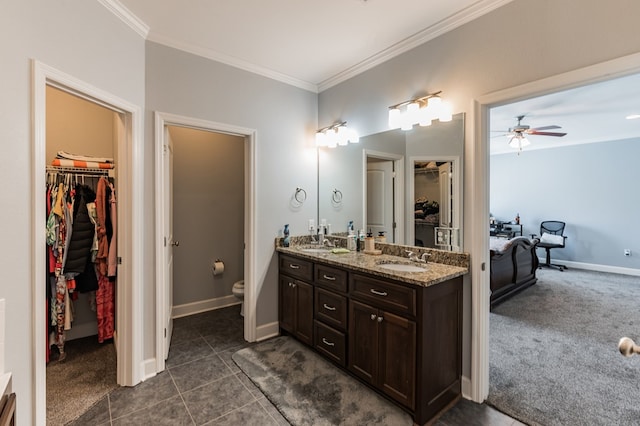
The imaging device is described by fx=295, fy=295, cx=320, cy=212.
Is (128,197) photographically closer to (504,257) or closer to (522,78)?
(522,78)

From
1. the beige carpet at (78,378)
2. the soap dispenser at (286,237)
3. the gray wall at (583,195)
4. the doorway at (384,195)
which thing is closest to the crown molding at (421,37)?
the doorway at (384,195)

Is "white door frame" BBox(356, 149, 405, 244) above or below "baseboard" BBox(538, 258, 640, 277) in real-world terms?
above

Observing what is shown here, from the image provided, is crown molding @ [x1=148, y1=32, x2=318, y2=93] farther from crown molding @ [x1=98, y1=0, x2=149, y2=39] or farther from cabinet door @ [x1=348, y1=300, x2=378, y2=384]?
cabinet door @ [x1=348, y1=300, x2=378, y2=384]

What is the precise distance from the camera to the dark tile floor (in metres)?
1.90

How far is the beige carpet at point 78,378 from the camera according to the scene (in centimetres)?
199

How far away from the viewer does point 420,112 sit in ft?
7.82

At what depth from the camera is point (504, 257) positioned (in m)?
4.21

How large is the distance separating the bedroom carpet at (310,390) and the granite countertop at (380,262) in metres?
0.88

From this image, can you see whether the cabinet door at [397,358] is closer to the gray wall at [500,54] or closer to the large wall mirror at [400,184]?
the gray wall at [500,54]

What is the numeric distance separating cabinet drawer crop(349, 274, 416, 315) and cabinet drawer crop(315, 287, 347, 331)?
6.9 inches

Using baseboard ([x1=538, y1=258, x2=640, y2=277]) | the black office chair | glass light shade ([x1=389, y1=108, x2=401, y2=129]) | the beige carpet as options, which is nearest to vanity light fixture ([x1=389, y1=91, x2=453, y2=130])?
glass light shade ([x1=389, y1=108, x2=401, y2=129])

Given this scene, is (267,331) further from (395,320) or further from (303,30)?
(303,30)

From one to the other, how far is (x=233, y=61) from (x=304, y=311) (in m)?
2.49

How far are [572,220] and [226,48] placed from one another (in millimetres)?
7562
